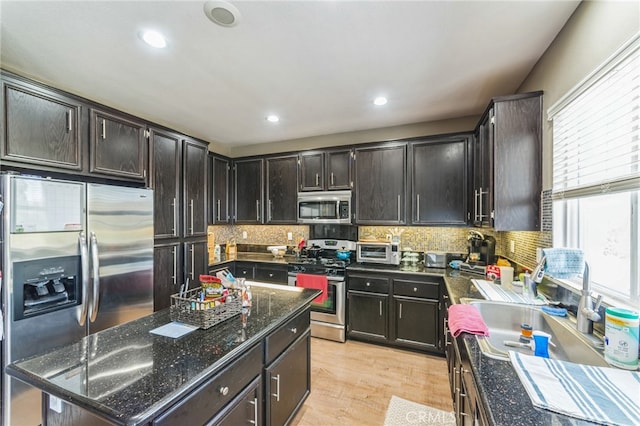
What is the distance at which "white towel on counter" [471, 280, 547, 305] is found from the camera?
1771 millimetres

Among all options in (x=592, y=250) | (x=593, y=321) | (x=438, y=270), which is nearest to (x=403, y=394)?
(x=438, y=270)

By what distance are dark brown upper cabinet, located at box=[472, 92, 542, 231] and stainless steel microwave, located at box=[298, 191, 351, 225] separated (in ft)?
5.84

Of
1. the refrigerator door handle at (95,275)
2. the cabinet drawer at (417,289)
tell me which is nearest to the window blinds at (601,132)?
the cabinet drawer at (417,289)

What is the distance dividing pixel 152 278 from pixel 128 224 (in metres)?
0.57

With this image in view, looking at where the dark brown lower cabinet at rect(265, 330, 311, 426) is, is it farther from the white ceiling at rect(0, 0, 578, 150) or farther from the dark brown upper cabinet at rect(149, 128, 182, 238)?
the white ceiling at rect(0, 0, 578, 150)

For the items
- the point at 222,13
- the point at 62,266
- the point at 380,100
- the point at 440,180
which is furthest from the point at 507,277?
the point at 62,266

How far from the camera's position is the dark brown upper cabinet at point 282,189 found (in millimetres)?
3855

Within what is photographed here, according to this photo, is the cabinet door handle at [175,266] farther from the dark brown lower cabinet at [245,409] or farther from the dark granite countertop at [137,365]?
the dark brown lower cabinet at [245,409]

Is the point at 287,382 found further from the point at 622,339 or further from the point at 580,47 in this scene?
the point at 580,47

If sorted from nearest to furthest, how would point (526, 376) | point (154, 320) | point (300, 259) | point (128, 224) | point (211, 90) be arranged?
1. point (526, 376)
2. point (154, 320)
3. point (128, 224)
4. point (211, 90)
5. point (300, 259)

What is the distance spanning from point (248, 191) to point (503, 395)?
3.77 m

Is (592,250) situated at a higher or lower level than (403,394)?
higher

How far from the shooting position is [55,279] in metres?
1.81

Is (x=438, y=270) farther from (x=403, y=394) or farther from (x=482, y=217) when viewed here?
(x=403, y=394)
